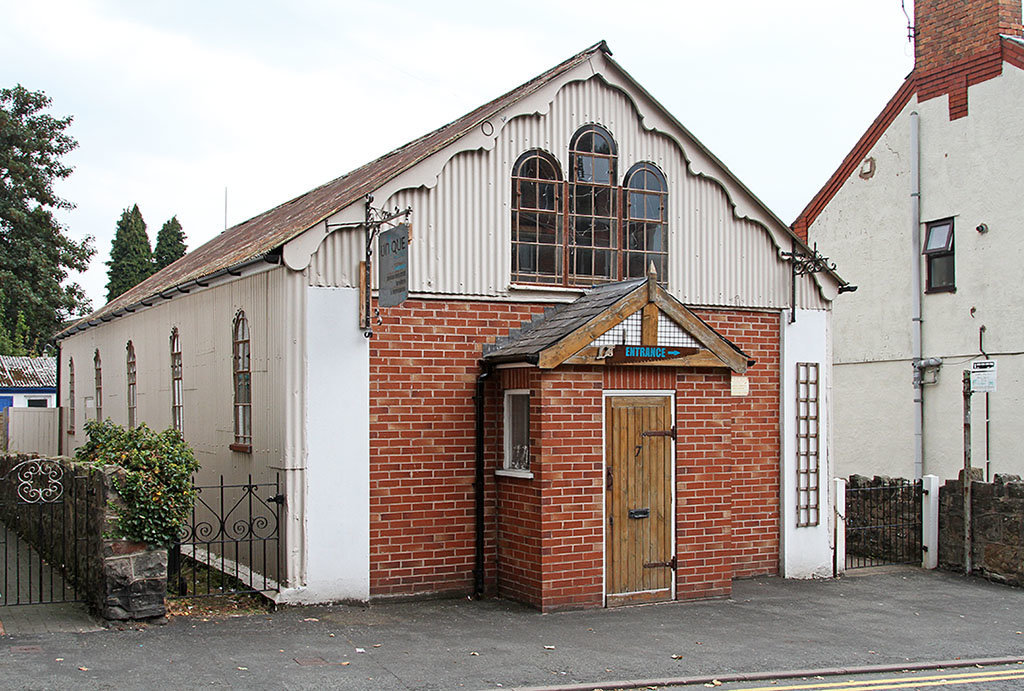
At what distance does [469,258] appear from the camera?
12.8 metres

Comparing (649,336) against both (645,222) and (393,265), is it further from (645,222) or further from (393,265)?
(393,265)

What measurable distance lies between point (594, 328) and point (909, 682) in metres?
4.70

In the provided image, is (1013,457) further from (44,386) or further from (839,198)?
(44,386)

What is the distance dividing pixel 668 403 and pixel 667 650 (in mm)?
3331

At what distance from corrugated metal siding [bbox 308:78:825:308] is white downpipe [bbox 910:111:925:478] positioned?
5.67m

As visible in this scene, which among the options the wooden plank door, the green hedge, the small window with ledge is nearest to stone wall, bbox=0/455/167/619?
the green hedge

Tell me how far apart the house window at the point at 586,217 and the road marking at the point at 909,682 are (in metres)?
5.99

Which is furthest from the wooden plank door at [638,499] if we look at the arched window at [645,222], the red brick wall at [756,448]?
the arched window at [645,222]

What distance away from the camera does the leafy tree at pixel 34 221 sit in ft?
140

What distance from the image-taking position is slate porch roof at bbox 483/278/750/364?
38.7 feet

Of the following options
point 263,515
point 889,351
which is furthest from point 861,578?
point 263,515

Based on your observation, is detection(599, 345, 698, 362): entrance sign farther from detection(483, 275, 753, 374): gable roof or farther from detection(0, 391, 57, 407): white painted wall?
detection(0, 391, 57, 407): white painted wall

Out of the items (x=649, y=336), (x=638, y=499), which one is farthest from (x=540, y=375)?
(x=638, y=499)

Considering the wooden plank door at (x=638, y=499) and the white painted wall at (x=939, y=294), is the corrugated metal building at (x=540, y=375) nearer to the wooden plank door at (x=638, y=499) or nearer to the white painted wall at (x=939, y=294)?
the wooden plank door at (x=638, y=499)
